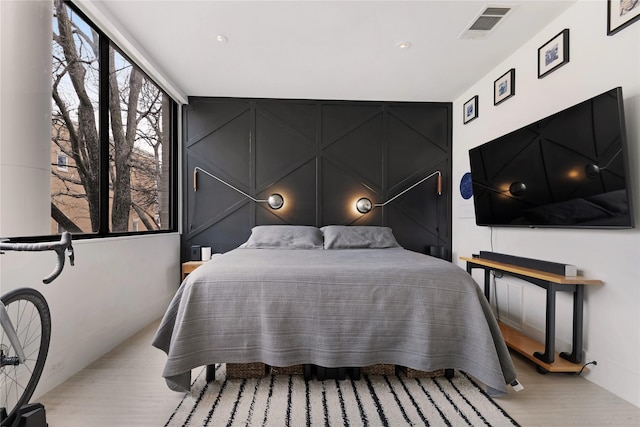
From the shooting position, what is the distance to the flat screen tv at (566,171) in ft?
5.20

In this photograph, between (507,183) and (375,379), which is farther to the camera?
(507,183)

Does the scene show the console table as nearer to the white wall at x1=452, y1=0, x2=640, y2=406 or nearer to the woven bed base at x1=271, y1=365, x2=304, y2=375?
the white wall at x1=452, y1=0, x2=640, y2=406

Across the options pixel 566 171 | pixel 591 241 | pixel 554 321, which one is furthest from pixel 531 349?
pixel 566 171

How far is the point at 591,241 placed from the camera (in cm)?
184

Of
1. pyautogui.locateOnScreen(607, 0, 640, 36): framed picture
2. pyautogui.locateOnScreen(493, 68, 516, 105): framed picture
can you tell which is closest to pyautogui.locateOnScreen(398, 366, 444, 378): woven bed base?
pyautogui.locateOnScreen(607, 0, 640, 36): framed picture

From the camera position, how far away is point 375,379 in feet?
5.88

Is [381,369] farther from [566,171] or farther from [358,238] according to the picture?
[566,171]

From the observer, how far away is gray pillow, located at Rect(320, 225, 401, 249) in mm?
3068

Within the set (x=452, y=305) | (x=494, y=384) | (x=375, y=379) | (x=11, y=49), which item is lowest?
(x=375, y=379)

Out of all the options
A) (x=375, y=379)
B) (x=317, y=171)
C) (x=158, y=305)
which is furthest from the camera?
(x=317, y=171)

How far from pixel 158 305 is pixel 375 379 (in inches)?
90.0

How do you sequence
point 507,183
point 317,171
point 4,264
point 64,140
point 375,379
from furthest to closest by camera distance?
1. point 317,171
2. point 507,183
3. point 64,140
4. point 375,379
5. point 4,264

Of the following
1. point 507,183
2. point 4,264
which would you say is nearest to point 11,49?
point 4,264

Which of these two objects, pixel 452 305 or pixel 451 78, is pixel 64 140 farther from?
pixel 451 78
